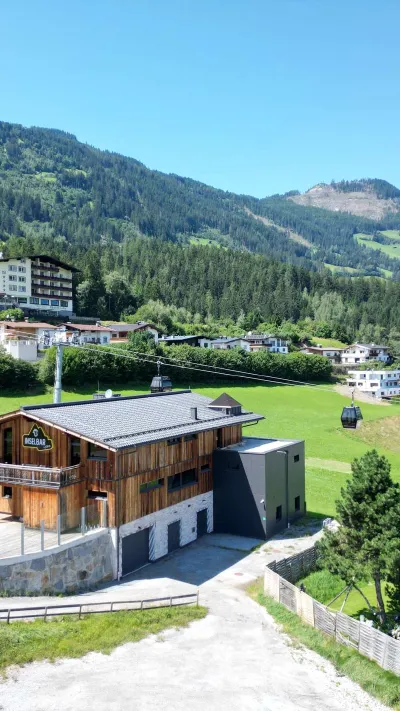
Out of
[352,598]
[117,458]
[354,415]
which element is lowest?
[352,598]

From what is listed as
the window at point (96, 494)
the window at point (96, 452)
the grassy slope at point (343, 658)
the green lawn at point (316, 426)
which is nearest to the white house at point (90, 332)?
the green lawn at point (316, 426)

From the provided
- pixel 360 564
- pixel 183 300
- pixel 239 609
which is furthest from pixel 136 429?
pixel 183 300

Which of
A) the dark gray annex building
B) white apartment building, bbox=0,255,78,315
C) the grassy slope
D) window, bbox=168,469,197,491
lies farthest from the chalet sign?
white apartment building, bbox=0,255,78,315

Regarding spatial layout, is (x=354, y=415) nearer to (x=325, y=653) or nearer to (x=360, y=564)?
(x=360, y=564)

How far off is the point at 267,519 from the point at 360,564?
12.5 meters

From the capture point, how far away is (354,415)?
92.4 feet

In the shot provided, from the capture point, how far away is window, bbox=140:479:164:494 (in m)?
31.8

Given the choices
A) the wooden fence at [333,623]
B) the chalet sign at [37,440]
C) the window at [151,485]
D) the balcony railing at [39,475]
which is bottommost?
the wooden fence at [333,623]

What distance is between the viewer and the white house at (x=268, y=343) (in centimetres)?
13975

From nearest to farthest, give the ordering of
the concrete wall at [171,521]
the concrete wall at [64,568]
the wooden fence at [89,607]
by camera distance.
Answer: the wooden fence at [89,607] < the concrete wall at [64,568] < the concrete wall at [171,521]

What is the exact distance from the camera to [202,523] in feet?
123

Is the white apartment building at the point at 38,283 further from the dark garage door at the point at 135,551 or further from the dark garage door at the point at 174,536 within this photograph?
the dark garage door at the point at 135,551

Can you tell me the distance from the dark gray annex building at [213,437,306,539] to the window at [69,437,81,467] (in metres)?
10.6

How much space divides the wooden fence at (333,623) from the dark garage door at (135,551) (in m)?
6.94
